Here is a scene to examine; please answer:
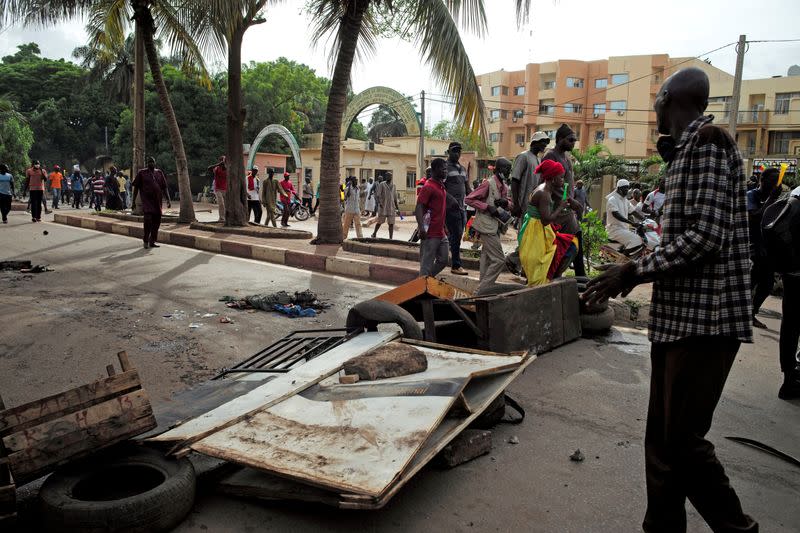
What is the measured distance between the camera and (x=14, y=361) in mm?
4770

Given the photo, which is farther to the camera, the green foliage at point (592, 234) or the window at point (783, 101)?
the window at point (783, 101)

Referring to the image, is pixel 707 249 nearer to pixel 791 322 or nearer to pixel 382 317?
pixel 382 317

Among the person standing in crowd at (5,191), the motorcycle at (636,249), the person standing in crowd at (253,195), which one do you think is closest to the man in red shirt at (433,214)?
the motorcycle at (636,249)

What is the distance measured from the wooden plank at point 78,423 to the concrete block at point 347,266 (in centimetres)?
685

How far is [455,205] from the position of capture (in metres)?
9.16

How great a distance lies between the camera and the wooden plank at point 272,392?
2.76 metres

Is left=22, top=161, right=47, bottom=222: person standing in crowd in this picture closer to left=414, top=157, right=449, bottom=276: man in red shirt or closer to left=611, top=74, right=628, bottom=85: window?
left=414, top=157, right=449, bottom=276: man in red shirt

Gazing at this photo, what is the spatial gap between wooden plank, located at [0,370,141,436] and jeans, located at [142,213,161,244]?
10086mm

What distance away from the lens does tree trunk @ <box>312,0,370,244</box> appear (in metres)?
11.5

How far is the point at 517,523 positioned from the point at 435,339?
2.02m

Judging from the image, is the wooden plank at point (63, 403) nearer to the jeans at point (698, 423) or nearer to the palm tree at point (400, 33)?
the jeans at point (698, 423)

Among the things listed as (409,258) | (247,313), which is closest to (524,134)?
(409,258)

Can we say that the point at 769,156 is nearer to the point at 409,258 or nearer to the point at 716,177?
the point at 409,258

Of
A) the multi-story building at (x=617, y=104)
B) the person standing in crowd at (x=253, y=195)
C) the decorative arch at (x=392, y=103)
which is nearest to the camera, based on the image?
the person standing in crowd at (x=253, y=195)
